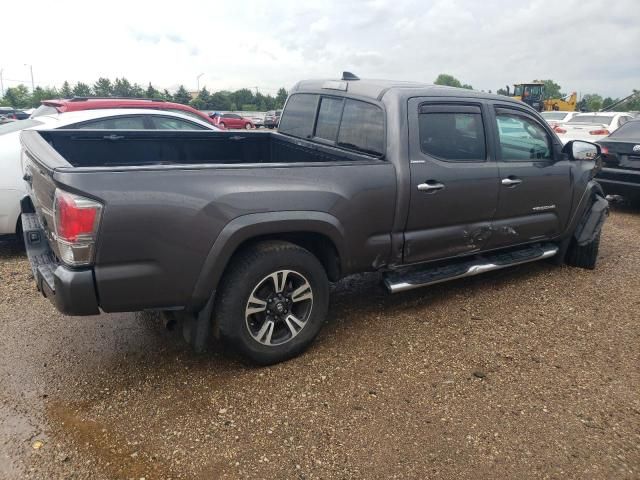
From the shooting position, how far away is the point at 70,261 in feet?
8.62

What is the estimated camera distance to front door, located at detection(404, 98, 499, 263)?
12.3ft

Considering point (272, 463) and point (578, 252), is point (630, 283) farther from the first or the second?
point (272, 463)

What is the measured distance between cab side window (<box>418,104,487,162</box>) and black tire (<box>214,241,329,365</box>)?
1.37 meters

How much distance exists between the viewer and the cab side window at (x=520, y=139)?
4.38 meters

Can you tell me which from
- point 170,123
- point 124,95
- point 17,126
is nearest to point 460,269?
point 170,123

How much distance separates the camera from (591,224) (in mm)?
5227

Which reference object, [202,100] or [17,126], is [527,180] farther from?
[202,100]

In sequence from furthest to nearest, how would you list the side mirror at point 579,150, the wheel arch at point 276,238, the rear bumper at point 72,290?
1. the side mirror at point 579,150
2. the wheel arch at point 276,238
3. the rear bumper at point 72,290

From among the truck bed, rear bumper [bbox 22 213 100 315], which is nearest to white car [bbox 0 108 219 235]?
the truck bed

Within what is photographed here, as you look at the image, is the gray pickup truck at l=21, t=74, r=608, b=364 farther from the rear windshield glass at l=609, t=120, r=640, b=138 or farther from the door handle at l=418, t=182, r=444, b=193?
the rear windshield glass at l=609, t=120, r=640, b=138

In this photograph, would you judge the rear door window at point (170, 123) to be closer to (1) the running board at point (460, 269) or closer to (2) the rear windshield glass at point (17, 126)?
(2) the rear windshield glass at point (17, 126)

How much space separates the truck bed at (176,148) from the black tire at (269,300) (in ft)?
3.66

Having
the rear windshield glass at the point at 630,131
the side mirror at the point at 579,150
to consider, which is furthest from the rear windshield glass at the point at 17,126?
the rear windshield glass at the point at 630,131

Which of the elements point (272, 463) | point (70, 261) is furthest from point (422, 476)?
point (70, 261)
